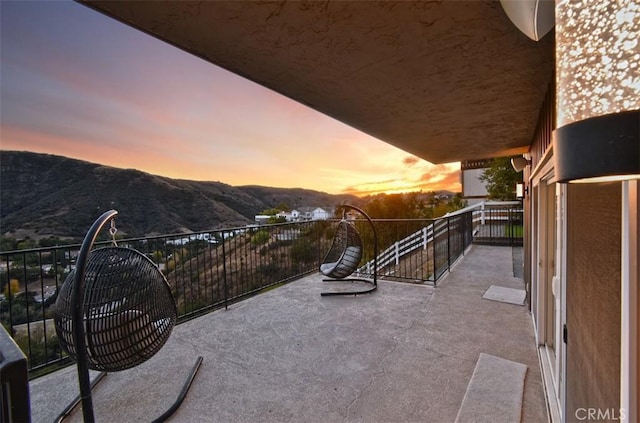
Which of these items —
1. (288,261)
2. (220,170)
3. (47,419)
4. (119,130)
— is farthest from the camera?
(220,170)

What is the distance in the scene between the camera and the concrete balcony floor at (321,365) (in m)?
2.04

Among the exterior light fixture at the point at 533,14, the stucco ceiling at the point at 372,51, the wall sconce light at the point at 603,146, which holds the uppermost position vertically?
the stucco ceiling at the point at 372,51

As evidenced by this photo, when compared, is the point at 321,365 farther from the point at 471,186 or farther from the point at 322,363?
the point at 471,186

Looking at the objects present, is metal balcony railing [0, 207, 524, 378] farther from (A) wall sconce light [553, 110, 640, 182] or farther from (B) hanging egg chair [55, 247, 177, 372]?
(A) wall sconce light [553, 110, 640, 182]

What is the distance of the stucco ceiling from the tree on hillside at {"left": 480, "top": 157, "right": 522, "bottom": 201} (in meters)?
8.40

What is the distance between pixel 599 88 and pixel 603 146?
85 millimetres

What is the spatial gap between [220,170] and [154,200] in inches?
124

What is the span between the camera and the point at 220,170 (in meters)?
12.2

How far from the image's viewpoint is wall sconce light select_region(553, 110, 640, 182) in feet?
1.22

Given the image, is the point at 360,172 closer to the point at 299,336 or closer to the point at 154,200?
the point at 154,200

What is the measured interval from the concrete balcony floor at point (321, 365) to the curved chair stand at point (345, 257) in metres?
0.43

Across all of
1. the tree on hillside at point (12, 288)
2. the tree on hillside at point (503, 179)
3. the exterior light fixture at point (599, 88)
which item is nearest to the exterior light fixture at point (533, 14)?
the exterior light fixture at point (599, 88)

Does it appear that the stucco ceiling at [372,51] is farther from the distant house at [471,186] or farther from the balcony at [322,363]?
the distant house at [471,186]

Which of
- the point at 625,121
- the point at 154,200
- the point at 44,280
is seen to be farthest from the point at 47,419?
the point at 154,200
